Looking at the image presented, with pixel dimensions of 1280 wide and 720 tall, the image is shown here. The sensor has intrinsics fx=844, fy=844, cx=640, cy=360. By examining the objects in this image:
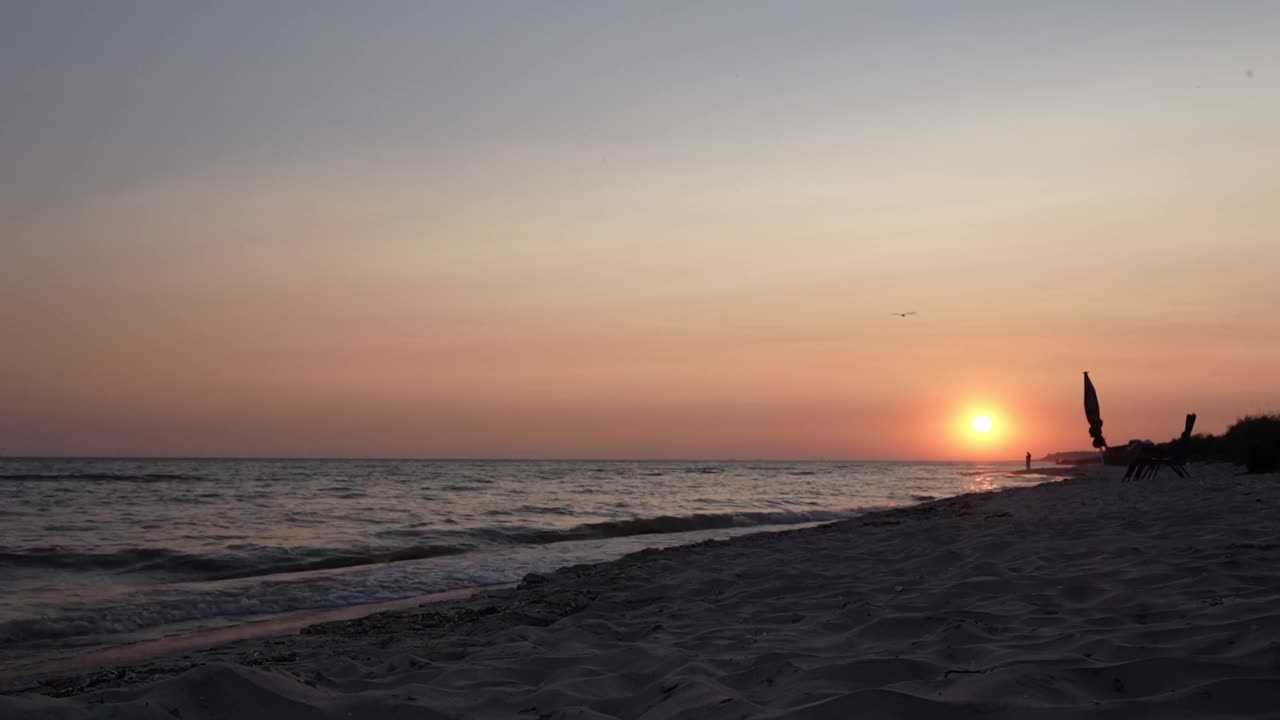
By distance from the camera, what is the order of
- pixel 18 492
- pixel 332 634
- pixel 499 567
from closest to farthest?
pixel 332 634 → pixel 499 567 → pixel 18 492

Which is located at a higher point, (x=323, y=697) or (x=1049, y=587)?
(x=1049, y=587)

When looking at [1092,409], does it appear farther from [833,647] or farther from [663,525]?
[833,647]

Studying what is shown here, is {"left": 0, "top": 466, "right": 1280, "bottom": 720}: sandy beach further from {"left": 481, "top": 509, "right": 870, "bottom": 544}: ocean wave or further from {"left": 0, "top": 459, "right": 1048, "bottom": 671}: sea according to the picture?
{"left": 481, "top": 509, "right": 870, "bottom": 544}: ocean wave

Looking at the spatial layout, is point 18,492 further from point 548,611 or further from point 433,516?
point 548,611

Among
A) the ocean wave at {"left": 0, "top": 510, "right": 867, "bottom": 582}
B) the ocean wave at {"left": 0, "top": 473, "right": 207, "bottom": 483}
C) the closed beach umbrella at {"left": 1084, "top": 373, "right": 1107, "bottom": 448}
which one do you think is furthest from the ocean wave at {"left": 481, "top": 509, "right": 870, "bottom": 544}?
the ocean wave at {"left": 0, "top": 473, "right": 207, "bottom": 483}

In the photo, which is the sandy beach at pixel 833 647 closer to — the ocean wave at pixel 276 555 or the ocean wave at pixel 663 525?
the ocean wave at pixel 276 555

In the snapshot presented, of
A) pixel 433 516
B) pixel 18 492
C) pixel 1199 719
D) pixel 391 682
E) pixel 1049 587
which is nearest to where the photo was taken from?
pixel 1199 719

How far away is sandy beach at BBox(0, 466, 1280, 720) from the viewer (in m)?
3.39

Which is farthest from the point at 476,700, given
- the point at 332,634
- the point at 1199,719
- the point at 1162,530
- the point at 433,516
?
the point at 433,516

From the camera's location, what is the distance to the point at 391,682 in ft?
15.0

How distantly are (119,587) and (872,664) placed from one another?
10.4 m

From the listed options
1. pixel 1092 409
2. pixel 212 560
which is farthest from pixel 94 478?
pixel 1092 409

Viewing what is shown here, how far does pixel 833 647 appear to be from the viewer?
4480 mm

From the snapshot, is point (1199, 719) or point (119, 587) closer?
point (1199, 719)
